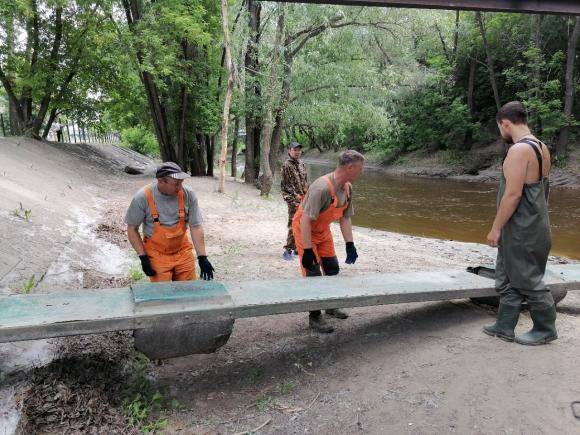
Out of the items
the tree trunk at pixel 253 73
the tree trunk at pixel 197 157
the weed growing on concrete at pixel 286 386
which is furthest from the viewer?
the tree trunk at pixel 197 157

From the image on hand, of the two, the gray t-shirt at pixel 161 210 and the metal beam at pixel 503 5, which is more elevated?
the metal beam at pixel 503 5

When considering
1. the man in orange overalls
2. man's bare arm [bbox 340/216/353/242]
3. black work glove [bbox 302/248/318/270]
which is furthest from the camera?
man's bare arm [bbox 340/216/353/242]

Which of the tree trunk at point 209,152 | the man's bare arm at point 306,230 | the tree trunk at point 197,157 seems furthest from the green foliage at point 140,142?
the man's bare arm at point 306,230

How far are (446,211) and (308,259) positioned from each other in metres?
13.9

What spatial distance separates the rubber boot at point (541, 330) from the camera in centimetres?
395

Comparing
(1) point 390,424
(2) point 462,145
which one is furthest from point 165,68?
(2) point 462,145

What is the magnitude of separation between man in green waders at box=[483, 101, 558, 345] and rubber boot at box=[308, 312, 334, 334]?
1639 millimetres

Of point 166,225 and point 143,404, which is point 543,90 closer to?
point 166,225

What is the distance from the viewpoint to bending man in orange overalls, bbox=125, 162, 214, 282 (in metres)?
3.93

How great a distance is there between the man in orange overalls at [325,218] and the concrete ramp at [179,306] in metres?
0.39

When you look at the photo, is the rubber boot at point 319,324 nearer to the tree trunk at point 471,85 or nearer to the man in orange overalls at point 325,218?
the man in orange overalls at point 325,218

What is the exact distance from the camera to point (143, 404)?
3379 mm

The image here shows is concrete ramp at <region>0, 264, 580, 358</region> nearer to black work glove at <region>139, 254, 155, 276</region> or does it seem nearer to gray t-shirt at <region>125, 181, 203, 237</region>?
black work glove at <region>139, 254, 155, 276</region>

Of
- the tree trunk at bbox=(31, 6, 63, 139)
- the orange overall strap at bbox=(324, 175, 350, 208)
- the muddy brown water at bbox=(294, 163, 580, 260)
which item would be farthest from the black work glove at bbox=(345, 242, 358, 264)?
the tree trunk at bbox=(31, 6, 63, 139)
